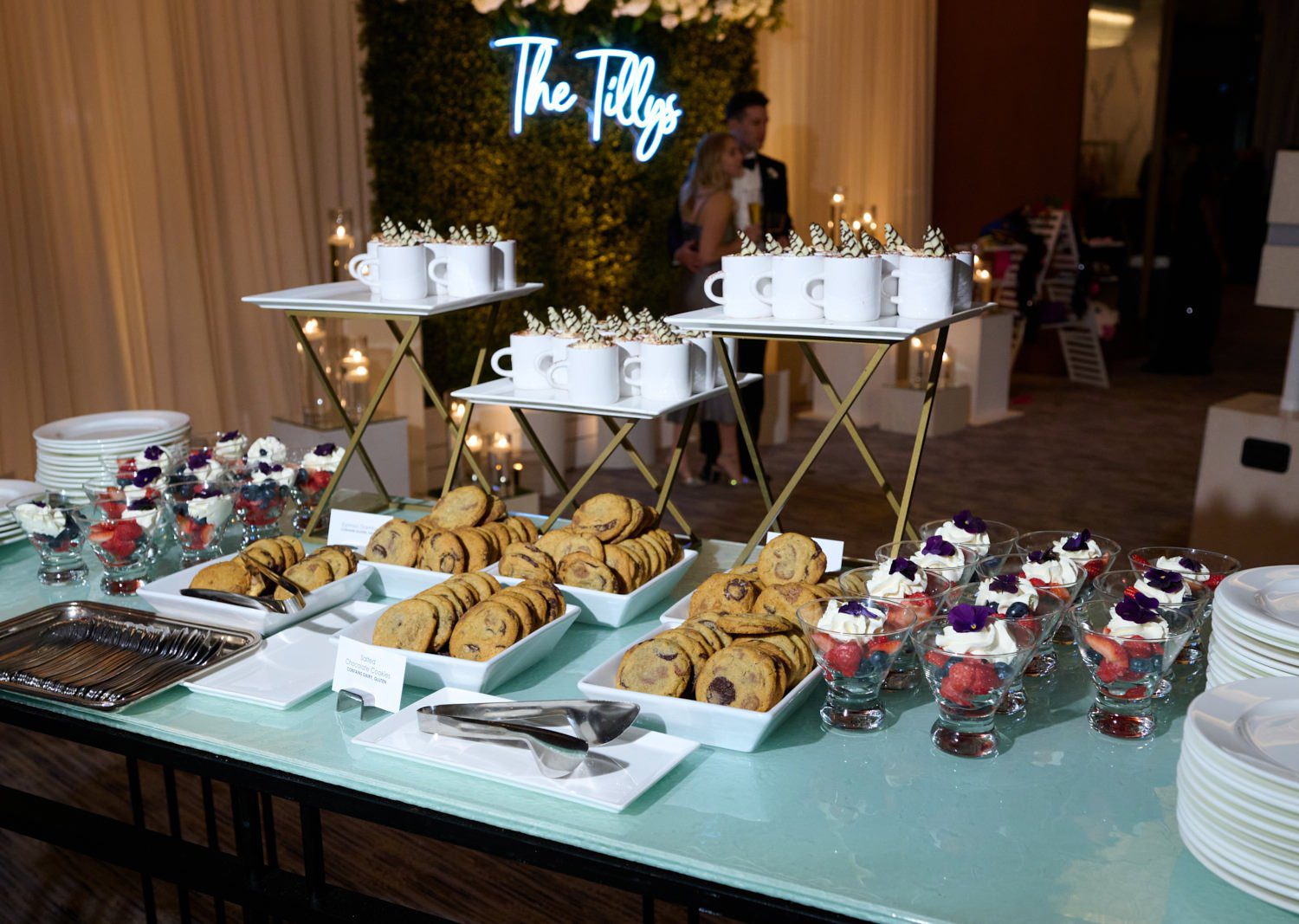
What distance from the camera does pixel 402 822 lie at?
4.31 ft

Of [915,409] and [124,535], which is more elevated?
[124,535]

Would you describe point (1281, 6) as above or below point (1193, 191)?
above

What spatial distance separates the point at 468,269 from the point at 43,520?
851 millimetres

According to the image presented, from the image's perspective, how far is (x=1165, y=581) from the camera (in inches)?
59.5

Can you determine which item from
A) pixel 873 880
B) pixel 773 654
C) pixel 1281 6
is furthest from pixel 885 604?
pixel 1281 6

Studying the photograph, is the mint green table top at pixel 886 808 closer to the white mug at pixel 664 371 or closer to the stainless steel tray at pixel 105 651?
the stainless steel tray at pixel 105 651

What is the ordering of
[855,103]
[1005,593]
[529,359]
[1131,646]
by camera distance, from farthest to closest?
[855,103] → [529,359] → [1005,593] → [1131,646]

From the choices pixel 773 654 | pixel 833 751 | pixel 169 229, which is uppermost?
pixel 169 229

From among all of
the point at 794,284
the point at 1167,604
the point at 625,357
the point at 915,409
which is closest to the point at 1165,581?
the point at 1167,604

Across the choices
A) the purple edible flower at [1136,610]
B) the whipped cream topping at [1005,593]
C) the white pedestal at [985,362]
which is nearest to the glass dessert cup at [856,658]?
the whipped cream topping at [1005,593]

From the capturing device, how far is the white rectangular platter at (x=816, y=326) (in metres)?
1.70

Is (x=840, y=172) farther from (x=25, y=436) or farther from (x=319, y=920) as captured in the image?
(x=319, y=920)

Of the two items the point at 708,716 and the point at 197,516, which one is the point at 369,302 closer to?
the point at 197,516

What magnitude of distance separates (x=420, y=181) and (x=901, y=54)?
4055 millimetres
